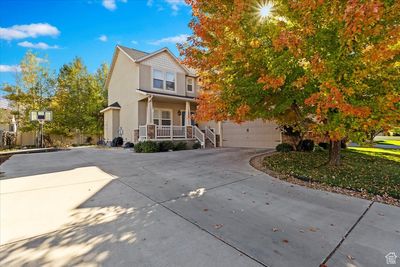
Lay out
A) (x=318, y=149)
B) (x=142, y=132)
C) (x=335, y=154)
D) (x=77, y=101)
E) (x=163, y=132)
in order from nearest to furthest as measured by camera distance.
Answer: (x=335, y=154), (x=318, y=149), (x=142, y=132), (x=163, y=132), (x=77, y=101)

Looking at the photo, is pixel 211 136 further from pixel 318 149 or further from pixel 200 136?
pixel 318 149

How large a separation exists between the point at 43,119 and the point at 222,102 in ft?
62.3

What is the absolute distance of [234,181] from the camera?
561 centimetres

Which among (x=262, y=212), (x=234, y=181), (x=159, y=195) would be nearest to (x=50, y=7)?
(x=159, y=195)

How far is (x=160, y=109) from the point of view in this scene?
16047 mm

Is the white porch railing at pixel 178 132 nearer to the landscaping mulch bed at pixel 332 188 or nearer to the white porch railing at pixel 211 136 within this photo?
the white porch railing at pixel 211 136

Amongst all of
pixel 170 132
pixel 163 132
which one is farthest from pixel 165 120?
pixel 163 132

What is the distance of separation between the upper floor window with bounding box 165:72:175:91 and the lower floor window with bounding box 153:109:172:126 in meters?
1.94

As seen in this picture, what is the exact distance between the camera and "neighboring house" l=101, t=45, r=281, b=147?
13.8 meters

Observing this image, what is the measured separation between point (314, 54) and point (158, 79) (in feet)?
42.3

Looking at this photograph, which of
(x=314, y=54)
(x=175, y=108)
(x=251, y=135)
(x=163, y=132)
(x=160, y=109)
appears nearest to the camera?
(x=314, y=54)

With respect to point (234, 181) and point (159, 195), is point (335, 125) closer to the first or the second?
point (234, 181)

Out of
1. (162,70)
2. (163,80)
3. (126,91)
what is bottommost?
(126,91)

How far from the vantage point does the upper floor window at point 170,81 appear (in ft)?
53.6
